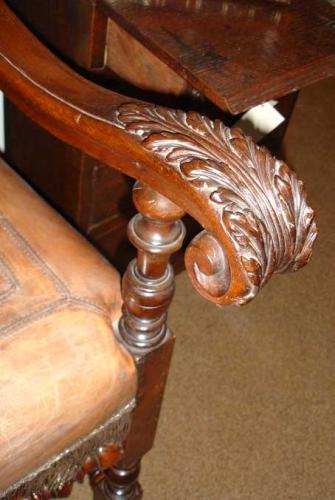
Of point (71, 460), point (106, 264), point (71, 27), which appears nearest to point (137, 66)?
point (71, 27)

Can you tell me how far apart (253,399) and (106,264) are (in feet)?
2.09

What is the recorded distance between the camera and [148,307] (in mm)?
678

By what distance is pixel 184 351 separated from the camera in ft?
4.39

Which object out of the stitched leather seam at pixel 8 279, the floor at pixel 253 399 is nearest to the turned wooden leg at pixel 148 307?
the stitched leather seam at pixel 8 279

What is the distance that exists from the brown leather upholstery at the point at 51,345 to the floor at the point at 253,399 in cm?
51

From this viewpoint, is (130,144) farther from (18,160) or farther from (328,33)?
(18,160)

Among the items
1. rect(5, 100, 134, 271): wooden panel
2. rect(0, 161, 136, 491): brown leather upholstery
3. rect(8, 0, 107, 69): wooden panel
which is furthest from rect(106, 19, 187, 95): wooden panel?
rect(0, 161, 136, 491): brown leather upholstery

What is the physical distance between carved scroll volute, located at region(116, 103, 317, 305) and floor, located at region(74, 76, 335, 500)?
714mm

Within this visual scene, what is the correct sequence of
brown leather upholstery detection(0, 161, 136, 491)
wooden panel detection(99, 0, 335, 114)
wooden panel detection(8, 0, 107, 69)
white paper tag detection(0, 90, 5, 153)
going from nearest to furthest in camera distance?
brown leather upholstery detection(0, 161, 136, 491) → wooden panel detection(99, 0, 335, 114) → wooden panel detection(8, 0, 107, 69) → white paper tag detection(0, 90, 5, 153)

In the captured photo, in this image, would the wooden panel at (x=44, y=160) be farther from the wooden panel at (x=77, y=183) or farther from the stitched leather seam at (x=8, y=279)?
the stitched leather seam at (x=8, y=279)

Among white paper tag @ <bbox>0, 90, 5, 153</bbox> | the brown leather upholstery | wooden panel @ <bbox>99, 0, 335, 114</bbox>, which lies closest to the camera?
the brown leather upholstery

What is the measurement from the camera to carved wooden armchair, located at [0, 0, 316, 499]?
1.71ft

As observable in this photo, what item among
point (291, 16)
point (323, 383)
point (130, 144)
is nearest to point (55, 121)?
point (130, 144)

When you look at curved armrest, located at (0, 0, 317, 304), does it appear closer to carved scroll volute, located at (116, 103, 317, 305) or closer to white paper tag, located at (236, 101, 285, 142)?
carved scroll volute, located at (116, 103, 317, 305)
